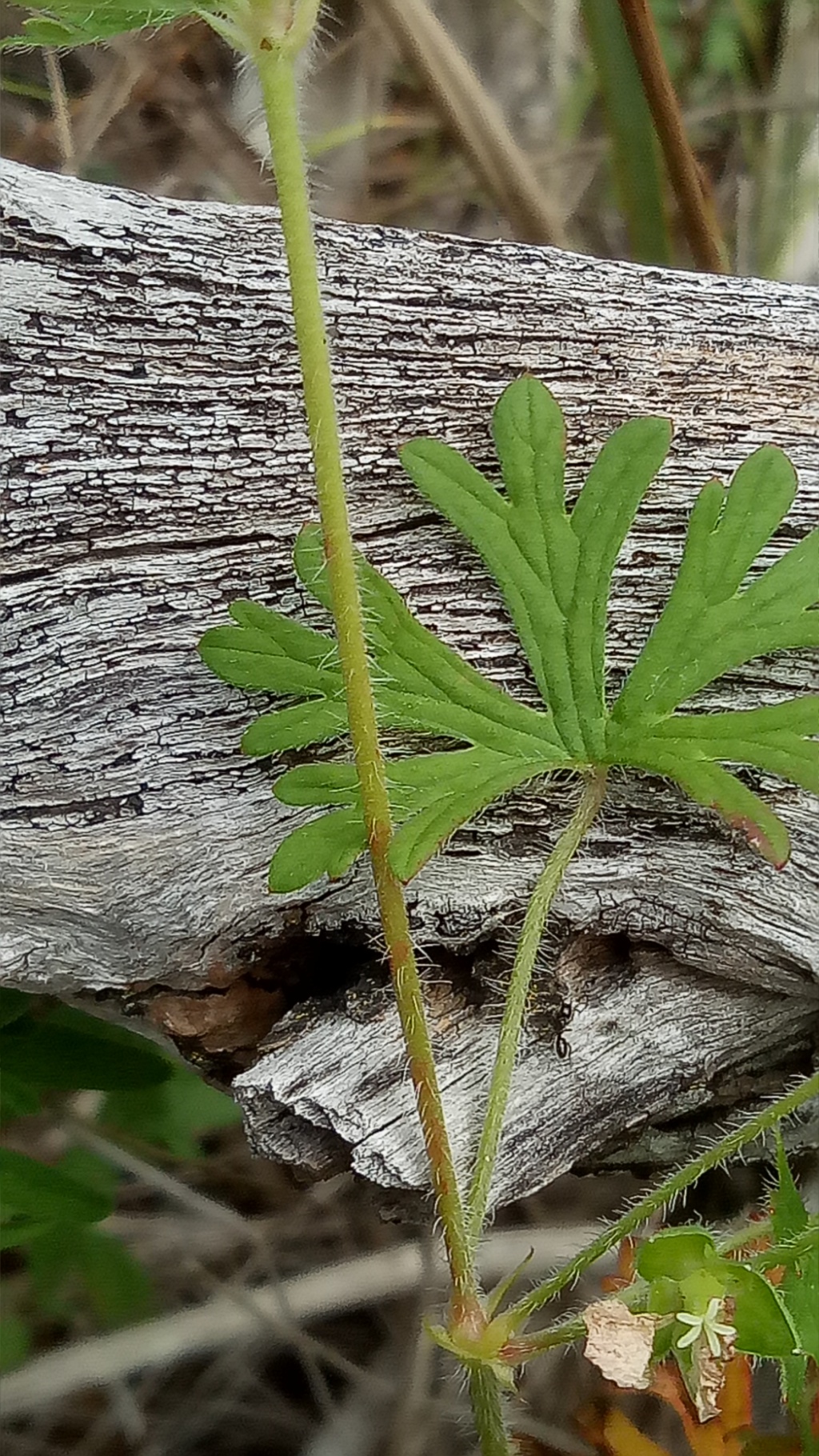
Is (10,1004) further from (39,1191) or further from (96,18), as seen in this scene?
(96,18)

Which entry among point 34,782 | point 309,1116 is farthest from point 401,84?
point 309,1116

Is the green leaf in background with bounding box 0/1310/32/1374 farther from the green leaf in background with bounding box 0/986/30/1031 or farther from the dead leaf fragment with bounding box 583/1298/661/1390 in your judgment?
the dead leaf fragment with bounding box 583/1298/661/1390

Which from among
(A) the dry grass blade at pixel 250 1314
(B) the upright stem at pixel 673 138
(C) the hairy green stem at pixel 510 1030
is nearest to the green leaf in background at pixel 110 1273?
(A) the dry grass blade at pixel 250 1314

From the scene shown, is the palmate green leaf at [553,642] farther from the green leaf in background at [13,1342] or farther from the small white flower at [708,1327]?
the green leaf in background at [13,1342]

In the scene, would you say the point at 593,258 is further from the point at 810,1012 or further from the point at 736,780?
the point at 810,1012

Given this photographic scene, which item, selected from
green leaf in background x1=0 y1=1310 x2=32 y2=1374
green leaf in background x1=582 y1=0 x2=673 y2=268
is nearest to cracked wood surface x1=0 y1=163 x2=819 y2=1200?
green leaf in background x1=582 y1=0 x2=673 y2=268

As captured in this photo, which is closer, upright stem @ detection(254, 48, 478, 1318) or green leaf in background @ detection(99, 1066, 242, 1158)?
upright stem @ detection(254, 48, 478, 1318)
